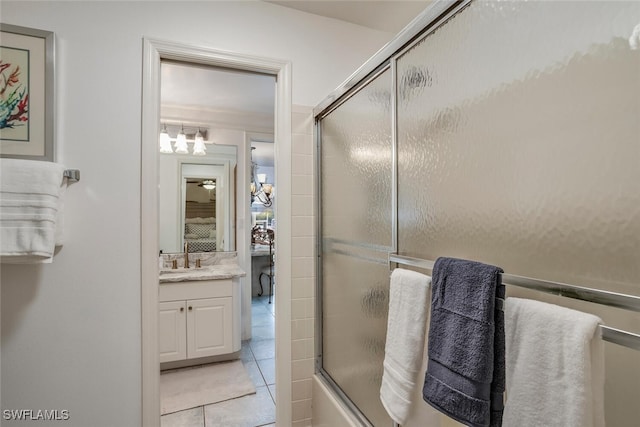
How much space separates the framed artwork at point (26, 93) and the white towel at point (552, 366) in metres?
1.81

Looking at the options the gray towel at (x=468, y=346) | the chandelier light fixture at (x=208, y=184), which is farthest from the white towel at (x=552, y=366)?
the chandelier light fixture at (x=208, y=184)

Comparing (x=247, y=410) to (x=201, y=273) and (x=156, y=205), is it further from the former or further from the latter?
(x=156, y=205)

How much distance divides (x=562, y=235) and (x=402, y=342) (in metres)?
0.52

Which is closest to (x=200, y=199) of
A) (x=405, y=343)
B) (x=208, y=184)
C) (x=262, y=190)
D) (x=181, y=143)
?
(x=208, y=184)

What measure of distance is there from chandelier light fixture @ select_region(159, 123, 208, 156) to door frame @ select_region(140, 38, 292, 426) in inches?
52.9

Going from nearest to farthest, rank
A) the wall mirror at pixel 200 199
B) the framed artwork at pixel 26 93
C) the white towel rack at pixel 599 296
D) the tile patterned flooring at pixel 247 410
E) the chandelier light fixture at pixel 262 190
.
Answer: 1. the white towel rack at pixel 599 296
2. the framed artwork at pixel 26 93
3. the tile patterned flooring at pixel 247 410
4. the wall mirror at pixel 200 199
5. the chandelier light fixture at pixel 262 190

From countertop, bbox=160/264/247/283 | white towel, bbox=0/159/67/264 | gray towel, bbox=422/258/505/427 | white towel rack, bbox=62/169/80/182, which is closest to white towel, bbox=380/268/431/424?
gray towel, bbox=422/258/505/427

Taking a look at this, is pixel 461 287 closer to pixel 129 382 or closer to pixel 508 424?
pixel 508 424

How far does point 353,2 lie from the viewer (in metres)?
1.77

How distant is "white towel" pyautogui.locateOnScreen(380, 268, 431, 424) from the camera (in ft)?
3.00

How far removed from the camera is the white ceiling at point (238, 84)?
1.79 m

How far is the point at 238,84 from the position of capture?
248 cm

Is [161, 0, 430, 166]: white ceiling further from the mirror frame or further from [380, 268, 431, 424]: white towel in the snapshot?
[380, 268, 431, 424]: white towel

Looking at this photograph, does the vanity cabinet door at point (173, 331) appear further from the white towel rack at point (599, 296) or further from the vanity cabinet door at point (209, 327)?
the white towel rack at point (599, 296)
